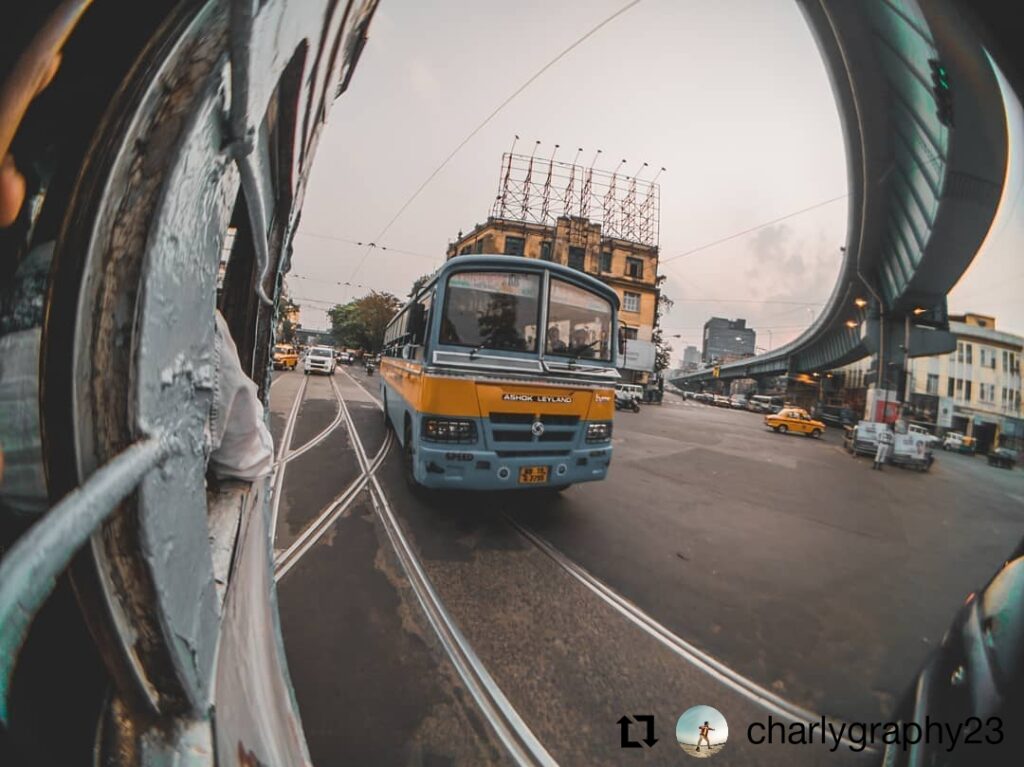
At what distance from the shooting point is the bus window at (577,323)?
4137mm

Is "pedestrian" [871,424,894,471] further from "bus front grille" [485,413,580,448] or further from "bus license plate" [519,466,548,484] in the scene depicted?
"bus license plate" [519,466,548,484]

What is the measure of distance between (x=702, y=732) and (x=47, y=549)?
2.47 meters

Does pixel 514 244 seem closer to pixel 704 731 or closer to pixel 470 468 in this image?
pixel 470 468

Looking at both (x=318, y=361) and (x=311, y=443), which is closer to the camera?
(x=311, y=443)

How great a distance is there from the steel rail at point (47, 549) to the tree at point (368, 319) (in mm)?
38826

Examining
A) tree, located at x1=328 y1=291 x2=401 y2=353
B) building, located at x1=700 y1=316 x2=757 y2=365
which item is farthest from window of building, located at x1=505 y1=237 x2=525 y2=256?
building, located at x1=700 y1=316 x2=757 y2=365

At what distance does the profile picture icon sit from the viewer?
171 cm

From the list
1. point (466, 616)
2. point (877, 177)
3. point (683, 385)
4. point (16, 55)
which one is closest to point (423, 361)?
point (466, 616)

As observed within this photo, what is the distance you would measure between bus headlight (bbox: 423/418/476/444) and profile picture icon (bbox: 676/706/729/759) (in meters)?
2.42

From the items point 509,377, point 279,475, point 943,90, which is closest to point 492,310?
A: point 509,377

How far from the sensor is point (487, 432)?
3.61 m

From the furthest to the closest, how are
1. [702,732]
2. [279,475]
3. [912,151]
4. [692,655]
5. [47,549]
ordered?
[912,151], [279,475], [692,655], [702,732], [47,549]

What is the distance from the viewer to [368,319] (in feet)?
135

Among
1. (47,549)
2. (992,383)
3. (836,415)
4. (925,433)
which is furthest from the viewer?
(836,415)
